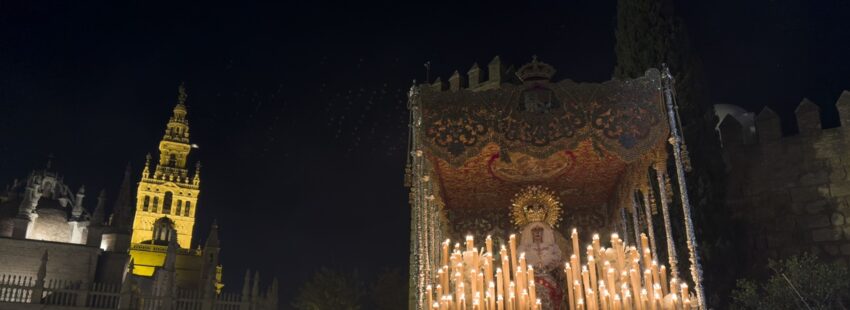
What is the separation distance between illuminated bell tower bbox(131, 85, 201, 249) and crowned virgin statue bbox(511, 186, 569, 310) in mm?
41181

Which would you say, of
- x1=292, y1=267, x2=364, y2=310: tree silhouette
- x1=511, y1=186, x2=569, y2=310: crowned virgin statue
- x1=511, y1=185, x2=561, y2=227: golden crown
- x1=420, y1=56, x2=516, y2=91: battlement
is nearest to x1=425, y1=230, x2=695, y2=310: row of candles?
x1=511, y1=186, x2=569, y2=310: crowned virgin statue

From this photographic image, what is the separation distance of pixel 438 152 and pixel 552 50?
39.0ft

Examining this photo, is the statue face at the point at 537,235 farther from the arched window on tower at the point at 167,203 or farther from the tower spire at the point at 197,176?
the tower spire at the point at 197,176

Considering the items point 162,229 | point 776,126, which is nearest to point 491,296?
point 776,126

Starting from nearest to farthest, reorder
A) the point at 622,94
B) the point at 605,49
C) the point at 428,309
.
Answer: the point at 622,94, the point at 428,309, the point at 605,49

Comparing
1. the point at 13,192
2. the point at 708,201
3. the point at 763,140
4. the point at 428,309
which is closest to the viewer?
the point at 428,309

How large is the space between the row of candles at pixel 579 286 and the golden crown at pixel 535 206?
1.19 metres

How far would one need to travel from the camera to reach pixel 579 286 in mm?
6969

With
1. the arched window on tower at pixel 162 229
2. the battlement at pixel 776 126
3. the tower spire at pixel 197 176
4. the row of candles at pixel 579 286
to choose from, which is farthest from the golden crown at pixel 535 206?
the tower spire at pixel 197 176

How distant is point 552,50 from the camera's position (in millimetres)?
17781

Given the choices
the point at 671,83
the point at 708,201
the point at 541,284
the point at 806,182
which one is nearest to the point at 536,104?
the point at 671,83

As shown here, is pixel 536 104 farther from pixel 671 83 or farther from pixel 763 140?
pixel 763 140

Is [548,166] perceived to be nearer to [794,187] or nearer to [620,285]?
[620,285]

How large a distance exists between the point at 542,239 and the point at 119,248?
2962 cm
